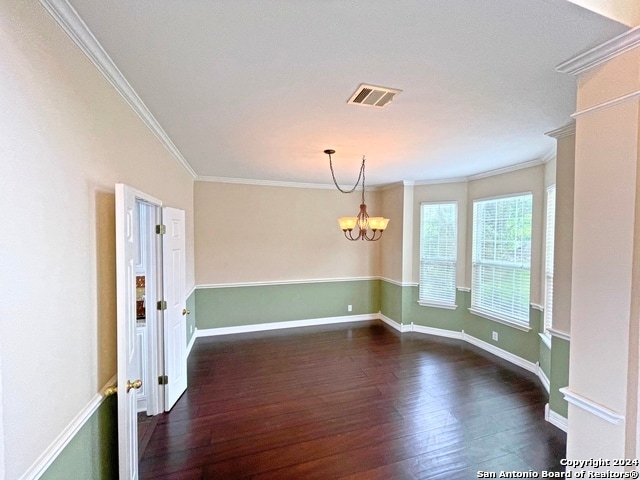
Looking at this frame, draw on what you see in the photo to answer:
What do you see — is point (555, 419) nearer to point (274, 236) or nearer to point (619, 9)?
point (619, 9)

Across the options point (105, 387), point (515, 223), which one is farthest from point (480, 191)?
point (105, 387)

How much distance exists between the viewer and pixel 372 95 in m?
1.87

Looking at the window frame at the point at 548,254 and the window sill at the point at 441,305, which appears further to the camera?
the window sill at the point at 441,305

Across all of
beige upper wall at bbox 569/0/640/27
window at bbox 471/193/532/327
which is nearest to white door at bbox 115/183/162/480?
beige upper wall at bbox 569/0/640/27

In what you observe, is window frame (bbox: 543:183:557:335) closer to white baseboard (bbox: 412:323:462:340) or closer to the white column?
white baseboard (bbox: 412:323:462:340)

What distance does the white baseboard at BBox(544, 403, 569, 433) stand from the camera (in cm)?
256

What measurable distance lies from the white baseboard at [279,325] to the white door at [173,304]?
1.67 m

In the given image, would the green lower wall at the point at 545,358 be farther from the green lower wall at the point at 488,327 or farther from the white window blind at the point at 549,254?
the white window blind at the point at 549,254

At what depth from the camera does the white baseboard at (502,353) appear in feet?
12.0

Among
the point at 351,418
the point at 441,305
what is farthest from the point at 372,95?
Result: the point at 441,305

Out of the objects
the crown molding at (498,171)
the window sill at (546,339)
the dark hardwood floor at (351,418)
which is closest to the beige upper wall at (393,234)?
the crown molding at (498,171)

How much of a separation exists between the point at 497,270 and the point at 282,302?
3.53 m

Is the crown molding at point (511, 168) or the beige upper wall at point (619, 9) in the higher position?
the beige upper wall at point (619, 9)

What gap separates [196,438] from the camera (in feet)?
8.03
